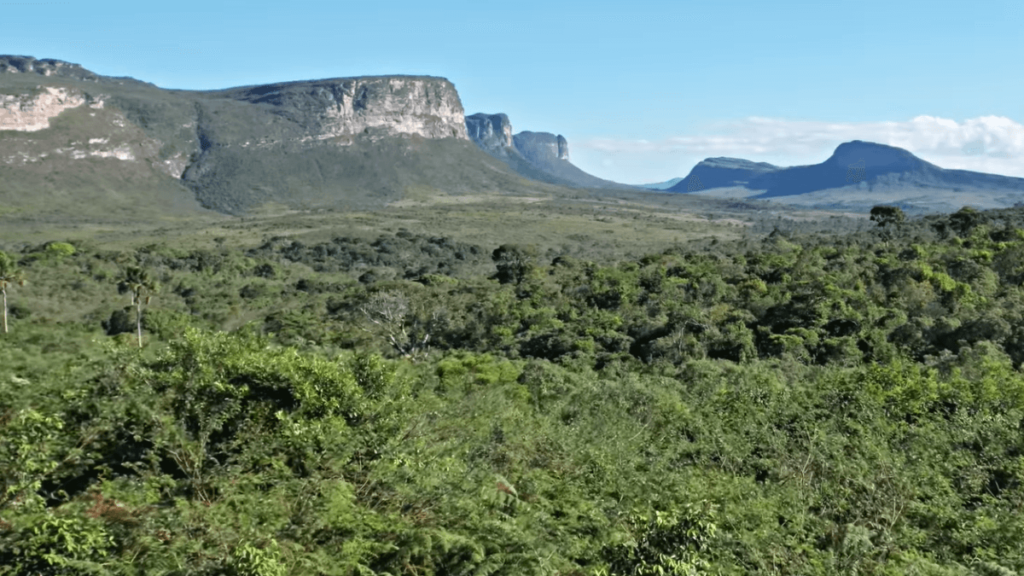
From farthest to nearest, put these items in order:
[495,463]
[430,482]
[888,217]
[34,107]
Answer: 1. [34,107]
2. [888,217]
3. [495,463]
4. [430,482]

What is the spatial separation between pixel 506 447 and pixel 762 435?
20.2 ft

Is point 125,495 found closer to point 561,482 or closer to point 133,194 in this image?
point 561,482

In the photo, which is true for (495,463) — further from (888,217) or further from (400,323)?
(888,217)

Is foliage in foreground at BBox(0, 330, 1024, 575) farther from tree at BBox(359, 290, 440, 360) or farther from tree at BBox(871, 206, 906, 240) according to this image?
tree at BBox(871, 206, 906, 240)

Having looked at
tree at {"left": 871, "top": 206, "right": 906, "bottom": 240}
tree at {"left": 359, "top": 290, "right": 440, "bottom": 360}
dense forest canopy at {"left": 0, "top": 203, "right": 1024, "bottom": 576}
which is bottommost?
tree at {"left": 359, "top": 290, "right": 440, "bottom": 360}

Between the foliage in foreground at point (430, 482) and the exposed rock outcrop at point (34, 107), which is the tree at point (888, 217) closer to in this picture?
the foliage in foreground at point (430, 482)

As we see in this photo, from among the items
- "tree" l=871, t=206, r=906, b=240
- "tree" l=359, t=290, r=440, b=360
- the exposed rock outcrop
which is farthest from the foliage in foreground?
the exposed rock outcrop

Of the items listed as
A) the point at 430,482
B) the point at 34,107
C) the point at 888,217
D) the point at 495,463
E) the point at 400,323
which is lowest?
the point at 400,323

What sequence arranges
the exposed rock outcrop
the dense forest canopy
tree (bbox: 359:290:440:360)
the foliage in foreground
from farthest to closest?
the exposed rock outcrop < tree (bbox: 359:290:440:360) < the dense forest canopy < the foliage in foreground

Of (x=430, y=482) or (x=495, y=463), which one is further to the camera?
(x=495, y=463)

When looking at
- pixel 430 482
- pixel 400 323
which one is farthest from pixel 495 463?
pixel 400 323

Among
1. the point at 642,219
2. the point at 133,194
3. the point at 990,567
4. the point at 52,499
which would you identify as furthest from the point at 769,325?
the point at 133,194

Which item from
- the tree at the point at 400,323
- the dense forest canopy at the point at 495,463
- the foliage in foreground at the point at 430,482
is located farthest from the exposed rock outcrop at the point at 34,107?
the foliage in foreground at the point at 430,482

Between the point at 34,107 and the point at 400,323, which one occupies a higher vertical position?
the point at 34,107
